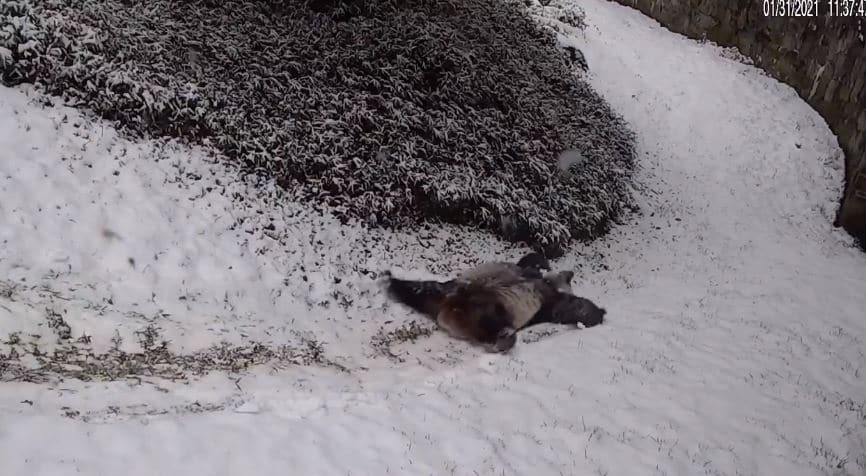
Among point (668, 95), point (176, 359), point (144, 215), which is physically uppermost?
point (668, 95)

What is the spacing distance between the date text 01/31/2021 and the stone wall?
8cm

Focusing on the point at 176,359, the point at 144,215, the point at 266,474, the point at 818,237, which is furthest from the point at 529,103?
the point at 266,474

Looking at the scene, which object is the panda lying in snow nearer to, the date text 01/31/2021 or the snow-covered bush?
the snow-covered bush

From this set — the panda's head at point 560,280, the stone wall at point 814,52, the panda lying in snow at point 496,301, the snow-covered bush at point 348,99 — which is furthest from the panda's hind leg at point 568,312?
A: the stone wall at point 814,52

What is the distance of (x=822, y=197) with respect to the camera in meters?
14.9

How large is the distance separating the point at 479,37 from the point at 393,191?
5692 mm

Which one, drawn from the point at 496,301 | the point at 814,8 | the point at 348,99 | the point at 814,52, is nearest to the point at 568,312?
the point at 496,301

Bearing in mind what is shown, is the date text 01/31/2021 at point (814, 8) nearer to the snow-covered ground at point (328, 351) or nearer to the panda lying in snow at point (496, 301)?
the snow-covered ground at point (328, 351)

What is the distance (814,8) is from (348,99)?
14823mm

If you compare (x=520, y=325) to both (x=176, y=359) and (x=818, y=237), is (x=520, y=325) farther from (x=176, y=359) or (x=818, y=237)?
(x=818, y=237)

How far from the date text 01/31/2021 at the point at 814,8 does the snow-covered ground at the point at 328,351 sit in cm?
804

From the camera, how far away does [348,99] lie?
10695mm

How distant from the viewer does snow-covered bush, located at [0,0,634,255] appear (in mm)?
8922

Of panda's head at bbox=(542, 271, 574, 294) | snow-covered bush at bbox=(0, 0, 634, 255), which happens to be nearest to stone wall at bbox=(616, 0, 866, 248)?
snow-covered bush at bbox=(0, 0, 634, 255)
